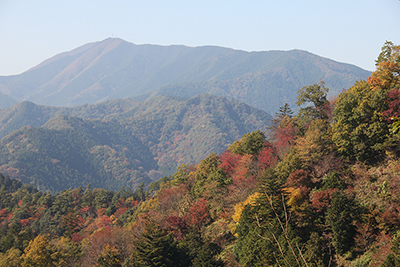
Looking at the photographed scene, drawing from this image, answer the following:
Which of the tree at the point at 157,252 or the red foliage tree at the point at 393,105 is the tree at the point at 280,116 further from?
the tree at the point at 157,252

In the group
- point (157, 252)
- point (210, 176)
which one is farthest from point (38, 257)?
point (210, 176)

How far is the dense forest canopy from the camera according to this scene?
30.0 meters

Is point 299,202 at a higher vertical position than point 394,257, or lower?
higher

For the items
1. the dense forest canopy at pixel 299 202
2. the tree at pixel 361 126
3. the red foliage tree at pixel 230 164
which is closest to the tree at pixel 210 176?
the dense forest canopy at pixel 299 202

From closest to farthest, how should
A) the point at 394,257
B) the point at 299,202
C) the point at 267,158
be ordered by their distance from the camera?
the point at 394,257 → the point at 299,202 → the point at 267,158

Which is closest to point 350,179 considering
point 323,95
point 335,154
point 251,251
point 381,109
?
point 335,154

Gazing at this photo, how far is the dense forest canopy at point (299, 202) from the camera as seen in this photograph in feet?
98.3

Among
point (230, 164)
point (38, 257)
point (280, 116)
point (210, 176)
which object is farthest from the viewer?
point (280, 116)

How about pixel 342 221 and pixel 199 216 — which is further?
pixel 199 216

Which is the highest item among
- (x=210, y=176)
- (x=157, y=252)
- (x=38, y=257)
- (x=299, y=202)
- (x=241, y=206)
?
(x=299, y=202)

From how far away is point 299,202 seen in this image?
34.6 meters

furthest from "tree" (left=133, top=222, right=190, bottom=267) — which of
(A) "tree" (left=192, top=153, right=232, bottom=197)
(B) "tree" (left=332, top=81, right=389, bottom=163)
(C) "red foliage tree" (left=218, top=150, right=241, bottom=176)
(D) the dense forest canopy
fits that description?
(B) "tree" (left=332, top=81, right=389, bottom=163)

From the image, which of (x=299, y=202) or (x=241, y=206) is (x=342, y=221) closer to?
(x=299, y=202)

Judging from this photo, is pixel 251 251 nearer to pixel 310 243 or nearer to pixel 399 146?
pixel 310 243
